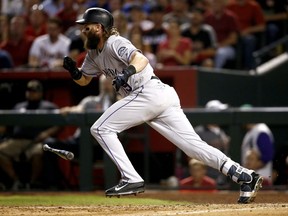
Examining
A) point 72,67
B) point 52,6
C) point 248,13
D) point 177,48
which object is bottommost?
point 72,67

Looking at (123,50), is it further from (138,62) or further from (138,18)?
(138,18)

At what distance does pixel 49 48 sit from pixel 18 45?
715mm

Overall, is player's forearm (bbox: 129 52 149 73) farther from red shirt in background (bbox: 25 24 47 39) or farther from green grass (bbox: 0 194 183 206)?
red shirt in background (bbox: 25 24 47 39)

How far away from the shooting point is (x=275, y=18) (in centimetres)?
1379

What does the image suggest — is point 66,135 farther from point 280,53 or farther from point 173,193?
point 280,53

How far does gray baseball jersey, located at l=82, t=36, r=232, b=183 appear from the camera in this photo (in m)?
7.29

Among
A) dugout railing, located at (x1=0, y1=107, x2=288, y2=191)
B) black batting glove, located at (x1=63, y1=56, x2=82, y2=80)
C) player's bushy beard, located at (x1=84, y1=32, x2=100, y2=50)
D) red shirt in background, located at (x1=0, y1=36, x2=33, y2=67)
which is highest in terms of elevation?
red shirt in background, located at (x1=0, y1=36, x2=33, y2=67)

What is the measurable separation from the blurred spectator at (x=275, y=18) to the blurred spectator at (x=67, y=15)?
3190mm

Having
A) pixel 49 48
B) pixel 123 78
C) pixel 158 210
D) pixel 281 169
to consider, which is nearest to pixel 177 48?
pixel 49 48

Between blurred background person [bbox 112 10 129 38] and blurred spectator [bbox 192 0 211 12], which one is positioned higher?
blurred spectator [bbox 192 0 211 12]

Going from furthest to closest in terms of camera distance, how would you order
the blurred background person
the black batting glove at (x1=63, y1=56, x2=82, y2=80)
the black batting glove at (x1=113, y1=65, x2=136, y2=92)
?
the blurred background person → the black batting glove at (x1=63, y1=56, x2=82, y2=80) → the black batting glove at (x1=113, y1=65, x2=136, y2=92)

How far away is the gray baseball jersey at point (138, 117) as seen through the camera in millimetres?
7289

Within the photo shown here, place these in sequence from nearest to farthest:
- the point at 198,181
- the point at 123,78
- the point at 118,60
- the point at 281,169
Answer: the point at 123,78 < the point at 118,60 < the point at 198,181 < the point at 281,169

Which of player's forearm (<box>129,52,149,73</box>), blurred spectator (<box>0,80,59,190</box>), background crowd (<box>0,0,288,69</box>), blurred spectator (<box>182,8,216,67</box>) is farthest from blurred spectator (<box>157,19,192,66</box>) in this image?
player's forearm (<box>129,52,149,73</box>)
